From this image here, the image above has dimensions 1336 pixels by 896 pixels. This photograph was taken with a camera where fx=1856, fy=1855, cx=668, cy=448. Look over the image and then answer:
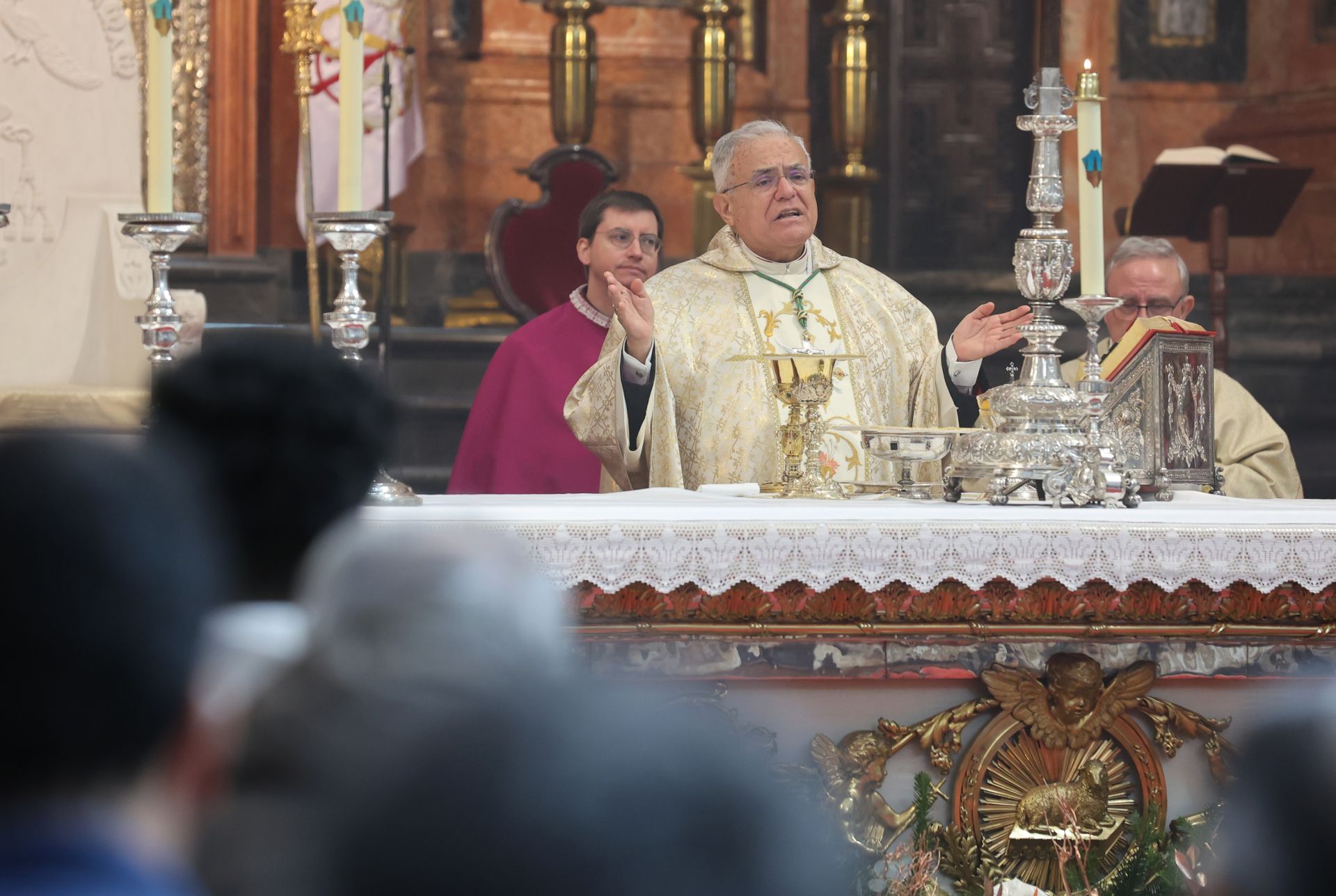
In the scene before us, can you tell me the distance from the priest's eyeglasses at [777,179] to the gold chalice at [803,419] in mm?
963

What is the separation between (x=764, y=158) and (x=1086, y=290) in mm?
1428

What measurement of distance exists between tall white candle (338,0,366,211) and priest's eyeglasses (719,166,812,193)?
4.98 feet

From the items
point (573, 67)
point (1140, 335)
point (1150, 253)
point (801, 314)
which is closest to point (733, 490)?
point (1140, 335)

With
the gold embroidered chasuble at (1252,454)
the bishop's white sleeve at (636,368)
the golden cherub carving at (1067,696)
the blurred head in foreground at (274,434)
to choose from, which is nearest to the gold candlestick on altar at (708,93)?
the gold embroidered chasuble at (1252,454)

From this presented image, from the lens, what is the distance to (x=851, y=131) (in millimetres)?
8961

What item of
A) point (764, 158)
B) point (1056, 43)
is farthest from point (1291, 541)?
point (1056, 43)

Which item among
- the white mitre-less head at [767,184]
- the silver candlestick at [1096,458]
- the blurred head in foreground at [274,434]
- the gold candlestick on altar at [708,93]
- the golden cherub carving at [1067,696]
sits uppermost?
the gold candlestick on altar at [708,93]

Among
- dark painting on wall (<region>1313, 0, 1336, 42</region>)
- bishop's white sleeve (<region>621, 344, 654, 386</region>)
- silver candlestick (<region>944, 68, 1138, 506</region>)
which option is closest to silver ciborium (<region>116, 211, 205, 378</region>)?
bishop's white sleeve (<region>621, 344, 654, 386</region>)

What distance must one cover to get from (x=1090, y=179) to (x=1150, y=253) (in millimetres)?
2454

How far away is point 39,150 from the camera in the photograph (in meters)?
7.67

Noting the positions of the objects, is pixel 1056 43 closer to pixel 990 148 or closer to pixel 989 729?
pixel 990 148

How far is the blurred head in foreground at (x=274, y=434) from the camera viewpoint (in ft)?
5.63

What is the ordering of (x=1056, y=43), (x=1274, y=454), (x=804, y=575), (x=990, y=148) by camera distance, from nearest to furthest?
(x=804, y=575), (x=1274, y=454), (x=1056, y=43), (x=990, y=148)

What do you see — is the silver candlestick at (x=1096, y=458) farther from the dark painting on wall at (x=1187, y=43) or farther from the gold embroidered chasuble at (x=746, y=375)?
the dark painting on wall at (x=1187, y=43)
